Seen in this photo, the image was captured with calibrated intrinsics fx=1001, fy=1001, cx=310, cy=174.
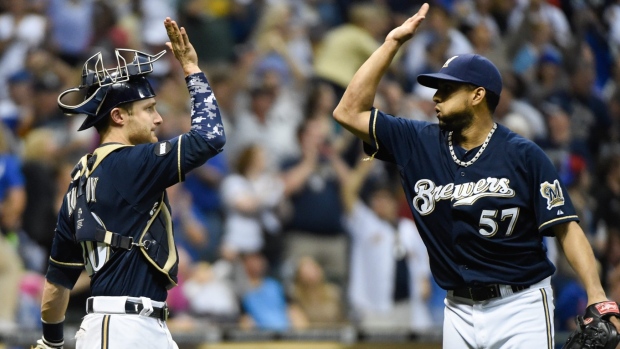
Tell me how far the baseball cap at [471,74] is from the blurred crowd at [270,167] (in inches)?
156

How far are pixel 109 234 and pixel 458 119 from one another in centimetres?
168

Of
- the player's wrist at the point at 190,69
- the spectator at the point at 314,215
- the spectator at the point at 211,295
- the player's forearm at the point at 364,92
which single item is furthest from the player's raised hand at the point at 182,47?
the spectator at the point at 314,215

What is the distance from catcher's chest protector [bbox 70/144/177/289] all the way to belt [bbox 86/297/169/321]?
0.13m

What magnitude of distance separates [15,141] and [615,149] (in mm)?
6666

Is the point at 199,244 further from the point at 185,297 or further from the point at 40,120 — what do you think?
the point at 40,120

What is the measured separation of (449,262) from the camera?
15.1 ft

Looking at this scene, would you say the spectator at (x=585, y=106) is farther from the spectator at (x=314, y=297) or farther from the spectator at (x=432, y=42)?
the spectator at (x=314, y=297)

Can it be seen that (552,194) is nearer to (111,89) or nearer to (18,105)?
(111,89)

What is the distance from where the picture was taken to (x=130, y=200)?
423 cm

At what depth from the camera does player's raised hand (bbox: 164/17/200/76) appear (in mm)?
4352

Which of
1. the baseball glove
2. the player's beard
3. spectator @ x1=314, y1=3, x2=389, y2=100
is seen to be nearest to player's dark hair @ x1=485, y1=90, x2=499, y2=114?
the player's beard

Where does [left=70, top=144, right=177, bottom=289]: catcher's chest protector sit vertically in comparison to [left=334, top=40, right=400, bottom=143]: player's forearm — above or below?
below

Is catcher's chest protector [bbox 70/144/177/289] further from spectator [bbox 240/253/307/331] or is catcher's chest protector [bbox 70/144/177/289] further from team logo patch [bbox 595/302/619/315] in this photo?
spectator [bbox 240/253/307/331]

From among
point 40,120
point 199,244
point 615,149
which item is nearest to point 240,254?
point 199,244
